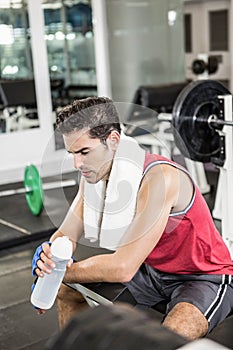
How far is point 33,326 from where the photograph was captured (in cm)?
219

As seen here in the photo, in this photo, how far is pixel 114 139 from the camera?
4.94 feet

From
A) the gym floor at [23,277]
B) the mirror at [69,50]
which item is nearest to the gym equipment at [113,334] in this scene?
the gym floor at [23,277]

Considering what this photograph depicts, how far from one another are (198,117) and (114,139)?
123 centimetres

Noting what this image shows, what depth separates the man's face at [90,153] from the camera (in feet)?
4.83

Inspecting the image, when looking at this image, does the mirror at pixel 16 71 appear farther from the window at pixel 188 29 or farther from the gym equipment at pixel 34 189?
the window at pixel 188 29

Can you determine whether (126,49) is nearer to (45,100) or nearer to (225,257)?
(45,100)

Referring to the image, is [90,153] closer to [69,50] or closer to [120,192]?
Result: [120,192]

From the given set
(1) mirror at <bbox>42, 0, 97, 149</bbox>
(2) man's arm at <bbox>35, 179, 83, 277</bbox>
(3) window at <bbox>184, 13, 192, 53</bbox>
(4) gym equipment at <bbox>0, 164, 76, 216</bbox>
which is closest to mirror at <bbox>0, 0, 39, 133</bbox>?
(1) mirror at <bbox>42, 0, 97, 149</bbox>

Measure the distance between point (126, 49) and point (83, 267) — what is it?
13.8 ft

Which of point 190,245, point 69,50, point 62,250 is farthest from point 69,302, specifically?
point 69,50

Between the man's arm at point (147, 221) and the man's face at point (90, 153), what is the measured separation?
124mm

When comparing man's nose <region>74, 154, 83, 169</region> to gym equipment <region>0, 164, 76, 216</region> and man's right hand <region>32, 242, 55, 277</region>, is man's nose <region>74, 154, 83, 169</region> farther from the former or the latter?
gym equipment <region>0, 164, 76, 216</region>

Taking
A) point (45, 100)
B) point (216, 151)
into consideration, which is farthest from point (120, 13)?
point (216, 151)

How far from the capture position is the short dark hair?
1.47 m
